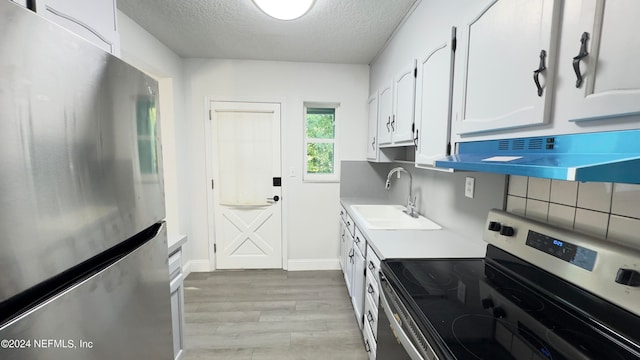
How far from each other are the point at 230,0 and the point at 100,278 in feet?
6.25

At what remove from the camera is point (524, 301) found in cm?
94

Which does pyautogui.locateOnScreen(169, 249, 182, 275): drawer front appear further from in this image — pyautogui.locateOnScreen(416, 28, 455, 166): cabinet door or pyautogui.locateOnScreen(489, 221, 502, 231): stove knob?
pyautogui.locateOnScreen(489, 221, 502, 231): stove knob

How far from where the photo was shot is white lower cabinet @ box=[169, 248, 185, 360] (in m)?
1.43

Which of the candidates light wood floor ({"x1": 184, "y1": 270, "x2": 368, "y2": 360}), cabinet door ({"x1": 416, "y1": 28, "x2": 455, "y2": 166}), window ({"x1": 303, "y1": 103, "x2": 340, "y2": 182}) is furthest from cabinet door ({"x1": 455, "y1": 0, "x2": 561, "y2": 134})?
window ({"x1": 303, "y1": 103, "x2": 340, "y2": 182})

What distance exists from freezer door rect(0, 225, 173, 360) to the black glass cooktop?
0.86 meters

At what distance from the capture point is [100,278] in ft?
1.98

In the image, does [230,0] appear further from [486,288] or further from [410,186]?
[486,288]

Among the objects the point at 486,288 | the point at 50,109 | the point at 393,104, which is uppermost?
the point at 393,104

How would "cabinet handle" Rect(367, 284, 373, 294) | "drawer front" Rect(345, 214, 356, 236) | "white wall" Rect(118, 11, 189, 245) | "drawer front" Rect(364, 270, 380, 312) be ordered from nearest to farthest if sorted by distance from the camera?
"drawer front" Rect(364, 270, 380, 312) → "cabinet handle" Rect(367, 284, 373, 294) → "drawer front" Rect(345, 214, 356, 236) → "white wall" Rect(118, 11, 189, 245)

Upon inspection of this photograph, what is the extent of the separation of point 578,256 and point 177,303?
185 cm

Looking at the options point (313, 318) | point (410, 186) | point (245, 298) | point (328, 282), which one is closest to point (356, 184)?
point (410, 186)

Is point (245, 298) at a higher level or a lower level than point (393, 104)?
lower

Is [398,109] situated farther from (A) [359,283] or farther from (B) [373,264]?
(A) [359,283]

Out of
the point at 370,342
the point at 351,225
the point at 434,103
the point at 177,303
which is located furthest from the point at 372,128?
the point at 177,303
